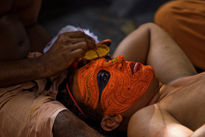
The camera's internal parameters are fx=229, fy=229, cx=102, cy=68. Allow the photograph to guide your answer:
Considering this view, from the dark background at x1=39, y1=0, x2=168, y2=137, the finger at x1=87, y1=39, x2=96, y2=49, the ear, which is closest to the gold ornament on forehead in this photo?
the finger at x1=87, y1=39, x2=96, y2=49

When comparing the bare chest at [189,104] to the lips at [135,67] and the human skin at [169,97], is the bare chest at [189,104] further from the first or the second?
the lips at [135,67]

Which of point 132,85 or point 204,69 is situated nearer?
point 132,85

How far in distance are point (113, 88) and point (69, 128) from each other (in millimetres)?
280

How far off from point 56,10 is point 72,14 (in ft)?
0.70

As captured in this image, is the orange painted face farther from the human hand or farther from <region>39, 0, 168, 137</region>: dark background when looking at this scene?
<region>39, 0, 168, 137</region>: dark background

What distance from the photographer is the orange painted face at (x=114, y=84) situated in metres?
1.12

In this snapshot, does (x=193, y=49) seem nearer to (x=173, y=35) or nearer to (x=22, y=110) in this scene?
(x=173, y=35)

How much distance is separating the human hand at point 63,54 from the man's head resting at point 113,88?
0.34 feet

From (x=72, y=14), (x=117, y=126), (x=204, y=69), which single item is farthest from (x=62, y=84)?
(x=72, y=14)

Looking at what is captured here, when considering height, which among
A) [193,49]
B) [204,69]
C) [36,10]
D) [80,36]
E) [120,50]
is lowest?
[204,69]

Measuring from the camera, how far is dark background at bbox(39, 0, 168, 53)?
259cm

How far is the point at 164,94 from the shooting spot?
3.92ft

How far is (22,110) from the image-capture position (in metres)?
1.12

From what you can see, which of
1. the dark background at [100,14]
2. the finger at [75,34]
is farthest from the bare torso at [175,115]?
the dark background at [100,14]
